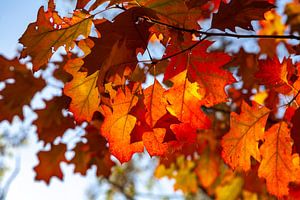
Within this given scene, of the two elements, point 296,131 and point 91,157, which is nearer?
point 296,131

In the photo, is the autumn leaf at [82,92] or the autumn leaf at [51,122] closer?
the autumn leaf at [82,92]

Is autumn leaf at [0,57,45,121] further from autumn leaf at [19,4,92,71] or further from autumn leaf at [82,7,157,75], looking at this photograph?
autumn leaf at [82,7,157,75]

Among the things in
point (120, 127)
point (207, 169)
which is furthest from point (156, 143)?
point (207, 169)

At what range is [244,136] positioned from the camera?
1.59 metres

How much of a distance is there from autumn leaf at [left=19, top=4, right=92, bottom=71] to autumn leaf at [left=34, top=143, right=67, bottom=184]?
1.67m

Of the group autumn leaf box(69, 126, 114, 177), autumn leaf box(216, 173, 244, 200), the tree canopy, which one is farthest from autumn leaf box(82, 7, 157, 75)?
autumn leaf box(216, 173, 244, 200)

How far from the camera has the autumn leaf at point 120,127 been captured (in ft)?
4.82

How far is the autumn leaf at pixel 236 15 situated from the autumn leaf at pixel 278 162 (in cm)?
51

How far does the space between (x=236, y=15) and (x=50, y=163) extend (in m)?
2.23

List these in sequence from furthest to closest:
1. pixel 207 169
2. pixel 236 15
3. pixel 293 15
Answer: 1. pixel 293 15
2. pixel 207 169
3. pixel 236 15

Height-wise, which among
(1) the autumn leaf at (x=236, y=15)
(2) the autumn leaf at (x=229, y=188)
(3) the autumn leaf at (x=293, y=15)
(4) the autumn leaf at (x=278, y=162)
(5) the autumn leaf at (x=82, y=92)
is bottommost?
(2) the autumn leaf at (x=229, y=188)

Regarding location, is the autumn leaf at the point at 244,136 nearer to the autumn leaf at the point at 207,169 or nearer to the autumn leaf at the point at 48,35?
the autumn leaf at the point at 48,35

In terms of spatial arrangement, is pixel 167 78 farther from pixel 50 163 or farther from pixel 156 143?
pixel 50 163

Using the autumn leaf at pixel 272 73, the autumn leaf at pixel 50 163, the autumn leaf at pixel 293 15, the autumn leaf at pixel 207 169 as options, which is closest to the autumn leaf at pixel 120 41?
the autumn leaf at pixel 272 73
